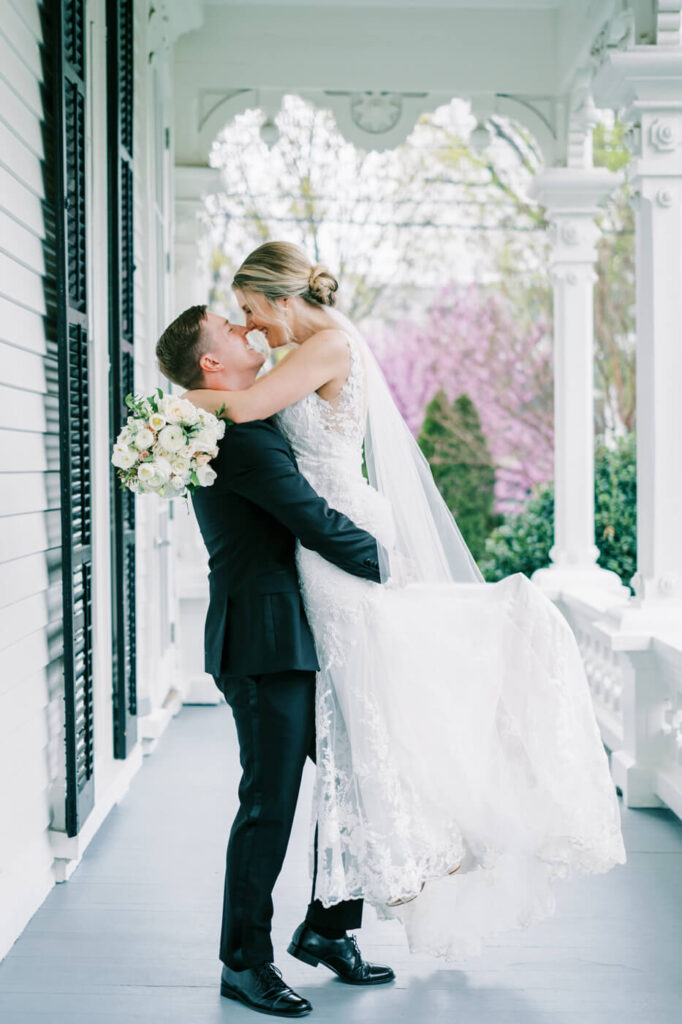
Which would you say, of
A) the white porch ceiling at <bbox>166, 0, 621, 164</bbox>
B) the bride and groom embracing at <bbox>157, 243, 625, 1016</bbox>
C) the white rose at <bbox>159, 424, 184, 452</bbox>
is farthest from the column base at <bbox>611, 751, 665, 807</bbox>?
the white porch ceiling at <bbox>166, 0, 621, 164</bbox>

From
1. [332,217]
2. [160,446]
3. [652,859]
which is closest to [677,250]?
[652,859]

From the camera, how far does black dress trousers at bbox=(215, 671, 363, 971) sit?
2518mm

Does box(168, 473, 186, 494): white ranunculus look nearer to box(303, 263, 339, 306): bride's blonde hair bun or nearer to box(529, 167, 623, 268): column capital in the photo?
box(303, 263, 339, 306): bride's blonde hair bun

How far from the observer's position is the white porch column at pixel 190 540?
245 inches

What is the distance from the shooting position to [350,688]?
2.54m

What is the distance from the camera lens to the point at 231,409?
248 centimetres

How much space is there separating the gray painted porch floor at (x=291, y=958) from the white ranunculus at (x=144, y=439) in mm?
1329

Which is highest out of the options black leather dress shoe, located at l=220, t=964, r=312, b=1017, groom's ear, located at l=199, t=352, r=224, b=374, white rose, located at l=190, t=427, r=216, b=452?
groom's ear, located at l=199, t=352, r=224, b=374

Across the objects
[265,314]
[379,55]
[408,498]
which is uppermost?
[379,55]

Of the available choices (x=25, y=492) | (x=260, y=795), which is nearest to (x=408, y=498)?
(x=260, y=795)

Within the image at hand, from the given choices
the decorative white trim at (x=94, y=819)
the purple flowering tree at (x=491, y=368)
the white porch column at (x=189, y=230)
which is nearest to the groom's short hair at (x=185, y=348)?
the decorative white trim at (x=94, y=819)

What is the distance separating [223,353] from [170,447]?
331mm

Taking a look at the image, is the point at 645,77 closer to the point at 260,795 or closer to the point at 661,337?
the point at 661,337

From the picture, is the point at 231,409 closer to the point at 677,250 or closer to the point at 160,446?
the point at 160,446
